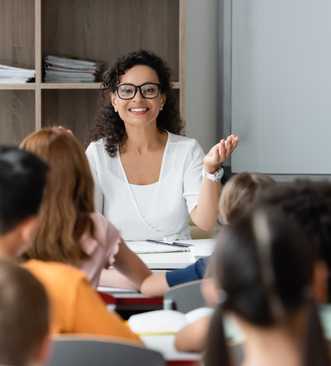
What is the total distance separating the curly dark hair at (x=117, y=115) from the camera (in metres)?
3.94

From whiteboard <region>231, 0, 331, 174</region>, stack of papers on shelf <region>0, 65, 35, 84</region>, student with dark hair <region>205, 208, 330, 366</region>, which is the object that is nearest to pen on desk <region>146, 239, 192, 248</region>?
whiteboard <region>231, 0, 331, 174</region>

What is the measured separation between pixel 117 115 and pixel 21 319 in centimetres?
268

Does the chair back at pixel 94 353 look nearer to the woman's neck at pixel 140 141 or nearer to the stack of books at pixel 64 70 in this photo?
the woman's neck at pixel 140 141

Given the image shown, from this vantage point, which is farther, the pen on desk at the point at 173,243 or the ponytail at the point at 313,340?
the pen on desk at the point at 173,243

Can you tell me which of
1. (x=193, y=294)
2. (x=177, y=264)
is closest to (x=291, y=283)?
(x=193, y=294)

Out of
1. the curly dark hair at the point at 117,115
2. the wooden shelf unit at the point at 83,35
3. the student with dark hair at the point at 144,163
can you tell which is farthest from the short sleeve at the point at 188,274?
the wooden shelf unit at the point at 83,35

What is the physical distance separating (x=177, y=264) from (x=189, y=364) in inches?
43.0

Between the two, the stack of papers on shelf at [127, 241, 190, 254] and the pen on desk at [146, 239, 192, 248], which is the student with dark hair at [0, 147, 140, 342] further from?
the pen on desk at [146, 239, 192, 248]

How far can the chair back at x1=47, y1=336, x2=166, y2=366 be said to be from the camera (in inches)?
67.5

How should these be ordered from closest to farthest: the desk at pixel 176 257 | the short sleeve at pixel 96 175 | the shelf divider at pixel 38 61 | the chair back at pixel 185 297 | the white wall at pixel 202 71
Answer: the chair back at pixel 185 297
the desk at pixel 176 257
the short sleeve at pixel 96 175
the shelf divider at pixel 38 61
the white wall at pixel 202 71

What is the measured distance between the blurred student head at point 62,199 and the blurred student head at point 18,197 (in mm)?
389

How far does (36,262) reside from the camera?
1.99 metres

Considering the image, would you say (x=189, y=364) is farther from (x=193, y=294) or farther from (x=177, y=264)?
(x=177, y=264)

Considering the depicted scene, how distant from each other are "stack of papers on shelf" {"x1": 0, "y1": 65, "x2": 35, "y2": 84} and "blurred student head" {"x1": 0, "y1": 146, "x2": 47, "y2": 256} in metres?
2.96
